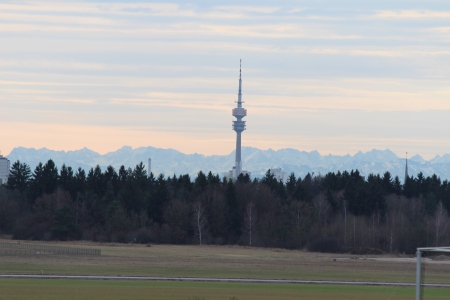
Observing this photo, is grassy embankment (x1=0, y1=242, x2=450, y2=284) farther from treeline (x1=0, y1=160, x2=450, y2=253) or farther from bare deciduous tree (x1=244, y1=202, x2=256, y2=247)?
bare deciduous tree (x1=244, y1=202, x2=256, y2=247)

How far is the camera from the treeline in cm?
13525

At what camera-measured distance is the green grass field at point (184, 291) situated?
5491 cm

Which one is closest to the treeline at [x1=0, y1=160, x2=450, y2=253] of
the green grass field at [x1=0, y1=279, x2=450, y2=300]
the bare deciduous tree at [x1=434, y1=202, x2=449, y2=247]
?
the bare deciduous tree at [x1=434, y1=202, x2=449, y2=247]

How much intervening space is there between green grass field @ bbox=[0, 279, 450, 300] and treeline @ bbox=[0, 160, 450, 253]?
65222 millimetres

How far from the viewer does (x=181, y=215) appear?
142875mm

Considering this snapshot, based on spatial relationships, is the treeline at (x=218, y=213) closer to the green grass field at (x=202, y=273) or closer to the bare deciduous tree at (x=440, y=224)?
the bare deciduous tree at (x=440, y=224)

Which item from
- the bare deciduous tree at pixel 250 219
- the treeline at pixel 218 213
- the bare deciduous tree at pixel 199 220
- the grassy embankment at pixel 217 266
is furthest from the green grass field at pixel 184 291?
the bare deciduous tree at pixel 250 219

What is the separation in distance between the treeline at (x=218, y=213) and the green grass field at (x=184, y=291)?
65222 mm

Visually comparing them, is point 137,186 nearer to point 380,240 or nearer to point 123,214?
point 123,214

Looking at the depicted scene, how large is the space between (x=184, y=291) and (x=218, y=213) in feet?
283

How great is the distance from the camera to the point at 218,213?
145 m

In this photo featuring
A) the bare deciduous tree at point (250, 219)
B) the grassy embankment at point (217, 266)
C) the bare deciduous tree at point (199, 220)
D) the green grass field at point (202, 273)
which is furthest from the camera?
the bare deciduous tree at point (250, 219)

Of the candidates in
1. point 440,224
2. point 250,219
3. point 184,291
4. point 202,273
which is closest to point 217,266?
point 202,273

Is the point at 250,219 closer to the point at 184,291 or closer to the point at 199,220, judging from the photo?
the point at 199,220
